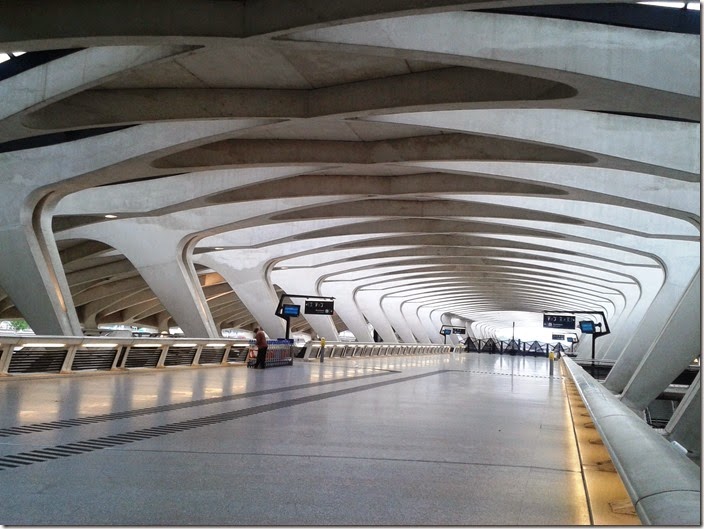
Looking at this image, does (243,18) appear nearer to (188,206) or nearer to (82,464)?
(82,464)

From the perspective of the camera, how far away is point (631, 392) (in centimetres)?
1809

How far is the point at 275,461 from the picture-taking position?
18.2 ft

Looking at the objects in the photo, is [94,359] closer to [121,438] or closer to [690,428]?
[121,438]

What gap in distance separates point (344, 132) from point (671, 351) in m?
9.74

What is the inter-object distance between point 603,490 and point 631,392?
48.3ft

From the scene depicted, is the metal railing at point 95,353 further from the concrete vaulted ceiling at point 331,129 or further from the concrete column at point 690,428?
the concrete column at point 690,428

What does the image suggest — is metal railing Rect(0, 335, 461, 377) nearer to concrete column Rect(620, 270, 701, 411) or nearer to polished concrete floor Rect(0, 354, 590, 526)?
polished concrete floor Rect(0, 354, 590, 526)

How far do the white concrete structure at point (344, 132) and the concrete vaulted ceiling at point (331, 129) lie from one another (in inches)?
1.8

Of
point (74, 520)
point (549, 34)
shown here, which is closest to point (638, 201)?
point (549, 34)

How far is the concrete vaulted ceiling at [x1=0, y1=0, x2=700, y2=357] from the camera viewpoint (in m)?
10.3

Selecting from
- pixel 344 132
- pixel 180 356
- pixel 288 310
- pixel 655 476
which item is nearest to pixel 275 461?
pixel 655 476

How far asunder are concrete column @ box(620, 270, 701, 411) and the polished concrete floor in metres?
6.29

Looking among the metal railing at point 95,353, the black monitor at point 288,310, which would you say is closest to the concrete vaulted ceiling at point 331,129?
the black monitor at point 288,310

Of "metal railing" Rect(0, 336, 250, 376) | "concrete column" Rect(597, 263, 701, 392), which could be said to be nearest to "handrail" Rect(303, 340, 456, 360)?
"metal railing" Rect(0, 336, 250, 376)
